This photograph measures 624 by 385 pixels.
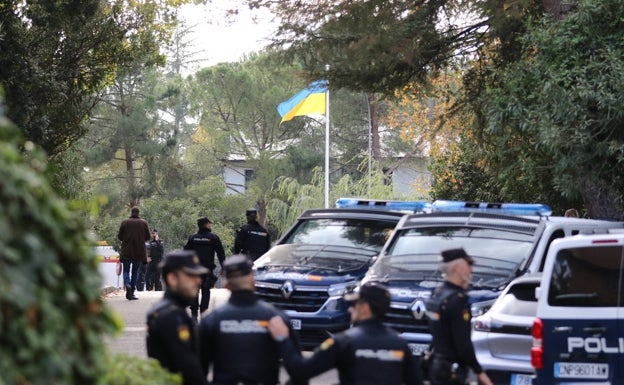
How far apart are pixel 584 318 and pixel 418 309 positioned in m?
3.63

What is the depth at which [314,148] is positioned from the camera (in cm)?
6019

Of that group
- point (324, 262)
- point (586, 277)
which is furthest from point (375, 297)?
point (324, 262)

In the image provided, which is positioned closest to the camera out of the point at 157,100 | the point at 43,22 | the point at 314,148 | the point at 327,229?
the point at 327,229

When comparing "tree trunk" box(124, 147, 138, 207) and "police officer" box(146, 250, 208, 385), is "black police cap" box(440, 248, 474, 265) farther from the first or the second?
"tree trunk" box(124, 147, 138, 207)

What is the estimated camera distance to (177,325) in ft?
20.5

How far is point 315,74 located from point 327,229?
23.2ft

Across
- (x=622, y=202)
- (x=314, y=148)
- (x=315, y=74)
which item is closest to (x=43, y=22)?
Answer: (x=315, y=74)

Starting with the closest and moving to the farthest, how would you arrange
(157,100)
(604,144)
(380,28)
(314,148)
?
(604,144) → (380,28) → (157,100) → (314,148)

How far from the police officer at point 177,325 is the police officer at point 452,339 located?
6.60 feet

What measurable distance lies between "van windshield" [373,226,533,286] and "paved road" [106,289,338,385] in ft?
4.63

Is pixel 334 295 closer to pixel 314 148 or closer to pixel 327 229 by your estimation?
pixel 327 229

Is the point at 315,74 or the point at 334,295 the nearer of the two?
the point at 334,295

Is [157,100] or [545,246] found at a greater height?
[157,100]

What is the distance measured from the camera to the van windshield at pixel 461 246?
13.3 metres
